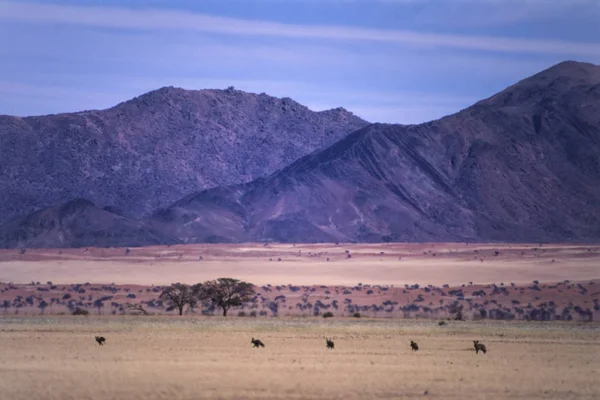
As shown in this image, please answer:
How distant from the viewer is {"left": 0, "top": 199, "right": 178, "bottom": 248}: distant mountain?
123 m

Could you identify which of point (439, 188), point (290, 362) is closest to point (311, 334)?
point (290, 362)

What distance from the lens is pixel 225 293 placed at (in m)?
51.7

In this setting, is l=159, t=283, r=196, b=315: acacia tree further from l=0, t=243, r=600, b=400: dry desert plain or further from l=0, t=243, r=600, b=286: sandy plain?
l=0, t=243, r=600, b=286: sandy plain

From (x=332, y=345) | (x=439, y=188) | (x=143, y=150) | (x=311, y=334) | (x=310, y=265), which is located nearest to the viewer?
(x=332, y=345)

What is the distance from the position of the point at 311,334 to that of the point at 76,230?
92148 mm

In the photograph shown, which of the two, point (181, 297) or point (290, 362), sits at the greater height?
point (181, 297)

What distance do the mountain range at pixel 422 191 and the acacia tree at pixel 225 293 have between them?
73.2 metres

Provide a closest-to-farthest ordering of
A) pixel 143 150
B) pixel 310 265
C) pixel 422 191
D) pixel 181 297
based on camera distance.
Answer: pixel 181 297, pixel 310 265, pixel 422 191, pixel 143 150

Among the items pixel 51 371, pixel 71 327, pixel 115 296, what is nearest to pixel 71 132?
pixel 115 296

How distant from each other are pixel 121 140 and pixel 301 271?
91653 mm

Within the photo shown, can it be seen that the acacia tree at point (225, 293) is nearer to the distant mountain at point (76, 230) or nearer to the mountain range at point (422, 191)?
the distant mountain at point (76, 230)

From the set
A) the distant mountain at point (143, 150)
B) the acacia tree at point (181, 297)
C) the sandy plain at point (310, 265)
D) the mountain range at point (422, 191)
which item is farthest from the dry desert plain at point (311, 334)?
the distant mountain at point (143, 150)

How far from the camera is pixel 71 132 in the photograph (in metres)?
168

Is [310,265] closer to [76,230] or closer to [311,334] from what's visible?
[76,230]
